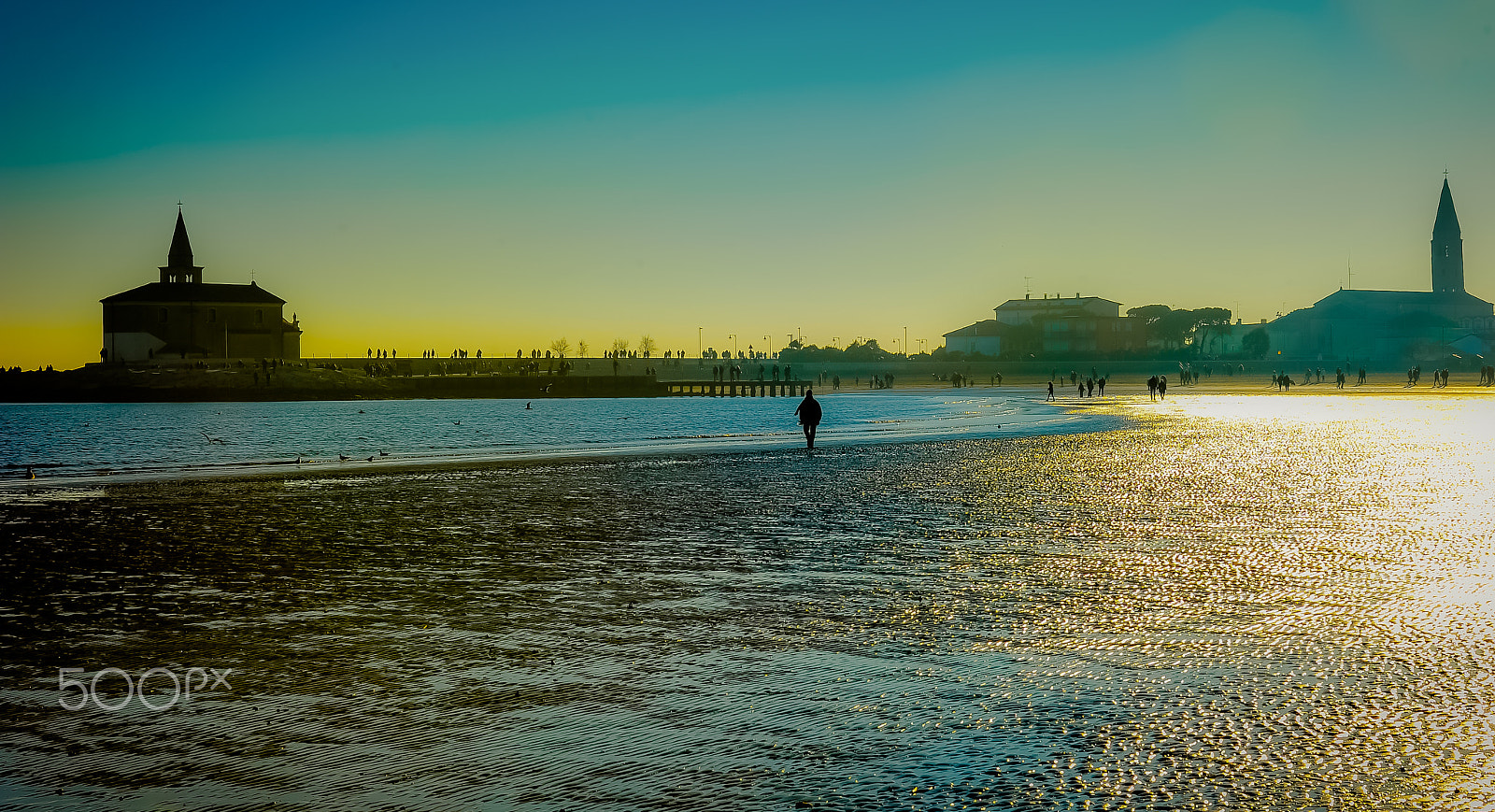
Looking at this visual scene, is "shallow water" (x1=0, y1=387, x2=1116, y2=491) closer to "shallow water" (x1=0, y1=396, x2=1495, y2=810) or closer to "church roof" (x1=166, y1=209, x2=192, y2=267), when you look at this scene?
"shallow water" (x1=0, y1=396, x2=1495, y2=810)

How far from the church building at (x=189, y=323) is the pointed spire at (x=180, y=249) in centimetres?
444

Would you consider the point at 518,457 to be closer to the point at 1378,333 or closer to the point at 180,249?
the point at 180,249

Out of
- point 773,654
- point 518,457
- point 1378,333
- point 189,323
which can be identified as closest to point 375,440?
point 518,457

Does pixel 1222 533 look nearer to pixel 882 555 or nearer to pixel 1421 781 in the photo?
pixel 882 555

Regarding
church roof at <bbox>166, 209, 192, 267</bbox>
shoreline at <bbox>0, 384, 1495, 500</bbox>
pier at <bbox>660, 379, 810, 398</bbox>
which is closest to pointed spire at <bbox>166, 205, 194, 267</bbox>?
church roof at <bbox>166, 209, 192, 267</bbox>

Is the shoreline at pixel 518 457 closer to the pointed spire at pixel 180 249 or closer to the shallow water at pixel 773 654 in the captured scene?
the shallow water at pixel 773 654

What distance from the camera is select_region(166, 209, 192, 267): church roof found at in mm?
155000

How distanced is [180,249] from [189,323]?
15714 mm

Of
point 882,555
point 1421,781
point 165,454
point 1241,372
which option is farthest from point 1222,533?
point 1241,372

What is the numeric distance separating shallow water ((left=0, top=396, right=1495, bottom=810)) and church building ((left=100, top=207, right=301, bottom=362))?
139 m

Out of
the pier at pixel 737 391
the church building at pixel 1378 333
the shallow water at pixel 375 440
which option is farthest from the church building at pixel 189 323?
the church building at pixel 1378 333

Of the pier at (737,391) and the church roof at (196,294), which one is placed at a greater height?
the church roof at (196,294)

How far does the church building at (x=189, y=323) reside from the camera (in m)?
144

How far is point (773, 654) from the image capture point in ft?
26.7
